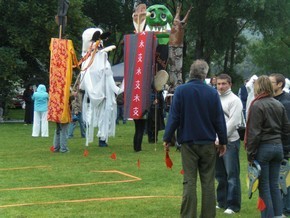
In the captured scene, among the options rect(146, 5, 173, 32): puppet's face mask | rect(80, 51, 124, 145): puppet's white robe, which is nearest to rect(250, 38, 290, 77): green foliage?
rect(146, 5, 173, 32): puppet's face mask

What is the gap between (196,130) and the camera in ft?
25.1

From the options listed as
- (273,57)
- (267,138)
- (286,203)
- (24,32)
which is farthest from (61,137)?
(273,57)

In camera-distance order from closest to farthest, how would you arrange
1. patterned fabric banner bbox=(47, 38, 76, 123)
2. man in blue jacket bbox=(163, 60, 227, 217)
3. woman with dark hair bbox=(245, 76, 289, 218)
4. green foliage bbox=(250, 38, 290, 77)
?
1. man in blue jacket bbox=(163, 60, 227, 217)
2. woman with dark hair bbox=(245, 76, 289, 218)
3. patterned fabric banner bbox=(47, 38, 76, 123)
4. green foliage bbox=(250, 38, 290, 77)

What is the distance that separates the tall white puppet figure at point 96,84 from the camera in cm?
1577

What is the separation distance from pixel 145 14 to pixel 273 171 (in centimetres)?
973

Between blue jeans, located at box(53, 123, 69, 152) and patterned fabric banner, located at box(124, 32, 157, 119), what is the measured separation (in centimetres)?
158

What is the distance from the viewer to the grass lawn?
885 cm

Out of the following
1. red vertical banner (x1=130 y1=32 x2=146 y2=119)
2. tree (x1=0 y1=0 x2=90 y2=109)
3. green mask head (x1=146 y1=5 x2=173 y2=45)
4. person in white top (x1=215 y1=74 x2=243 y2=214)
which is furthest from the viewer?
tree (x1=0 y1=0 x2=90 y2=109)

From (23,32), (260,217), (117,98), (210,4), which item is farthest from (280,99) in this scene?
(210,4)

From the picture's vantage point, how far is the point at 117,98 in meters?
16.5

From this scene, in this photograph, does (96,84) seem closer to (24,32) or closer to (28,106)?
(28,106)

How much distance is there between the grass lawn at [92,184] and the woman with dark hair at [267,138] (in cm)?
76

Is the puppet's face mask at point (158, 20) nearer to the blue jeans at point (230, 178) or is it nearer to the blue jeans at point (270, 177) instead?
the blue jeans at point (230, 178)

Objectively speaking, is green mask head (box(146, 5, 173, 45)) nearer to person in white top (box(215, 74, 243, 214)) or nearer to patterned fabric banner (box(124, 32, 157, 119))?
patterned fabric banner (box(124, 32, 157, 119))
